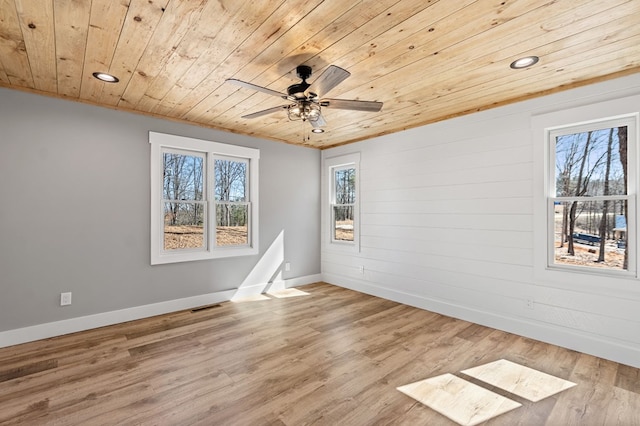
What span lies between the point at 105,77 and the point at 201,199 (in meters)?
1.92

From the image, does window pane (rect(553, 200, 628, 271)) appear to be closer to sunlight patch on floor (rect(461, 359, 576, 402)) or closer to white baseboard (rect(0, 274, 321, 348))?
sunlight patch on floor (rect(461, 359, 576, 402))

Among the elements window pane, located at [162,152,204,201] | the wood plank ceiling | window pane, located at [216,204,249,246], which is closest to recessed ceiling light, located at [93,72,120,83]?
the wood plank ceiling

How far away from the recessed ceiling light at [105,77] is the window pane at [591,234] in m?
4.57

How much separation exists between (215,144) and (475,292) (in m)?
4.01

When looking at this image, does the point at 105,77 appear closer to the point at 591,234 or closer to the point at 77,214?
the point at 77,214

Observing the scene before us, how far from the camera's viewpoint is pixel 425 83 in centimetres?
294

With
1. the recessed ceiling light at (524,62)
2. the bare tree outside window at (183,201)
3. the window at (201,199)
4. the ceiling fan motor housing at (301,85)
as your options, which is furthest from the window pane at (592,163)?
the bare tree outside window at (183,201)

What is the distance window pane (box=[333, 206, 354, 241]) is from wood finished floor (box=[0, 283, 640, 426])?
6.07 feet

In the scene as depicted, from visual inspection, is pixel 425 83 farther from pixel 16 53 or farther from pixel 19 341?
pixel 19 341

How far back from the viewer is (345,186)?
5508mm

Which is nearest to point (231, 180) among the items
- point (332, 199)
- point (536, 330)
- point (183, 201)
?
point (183, 201)

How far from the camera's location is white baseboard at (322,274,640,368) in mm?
2717

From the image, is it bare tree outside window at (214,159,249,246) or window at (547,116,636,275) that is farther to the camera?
bare tree outside window at (214,159,249,246)

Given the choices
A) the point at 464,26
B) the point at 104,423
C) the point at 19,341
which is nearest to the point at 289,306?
the point at 104,423
